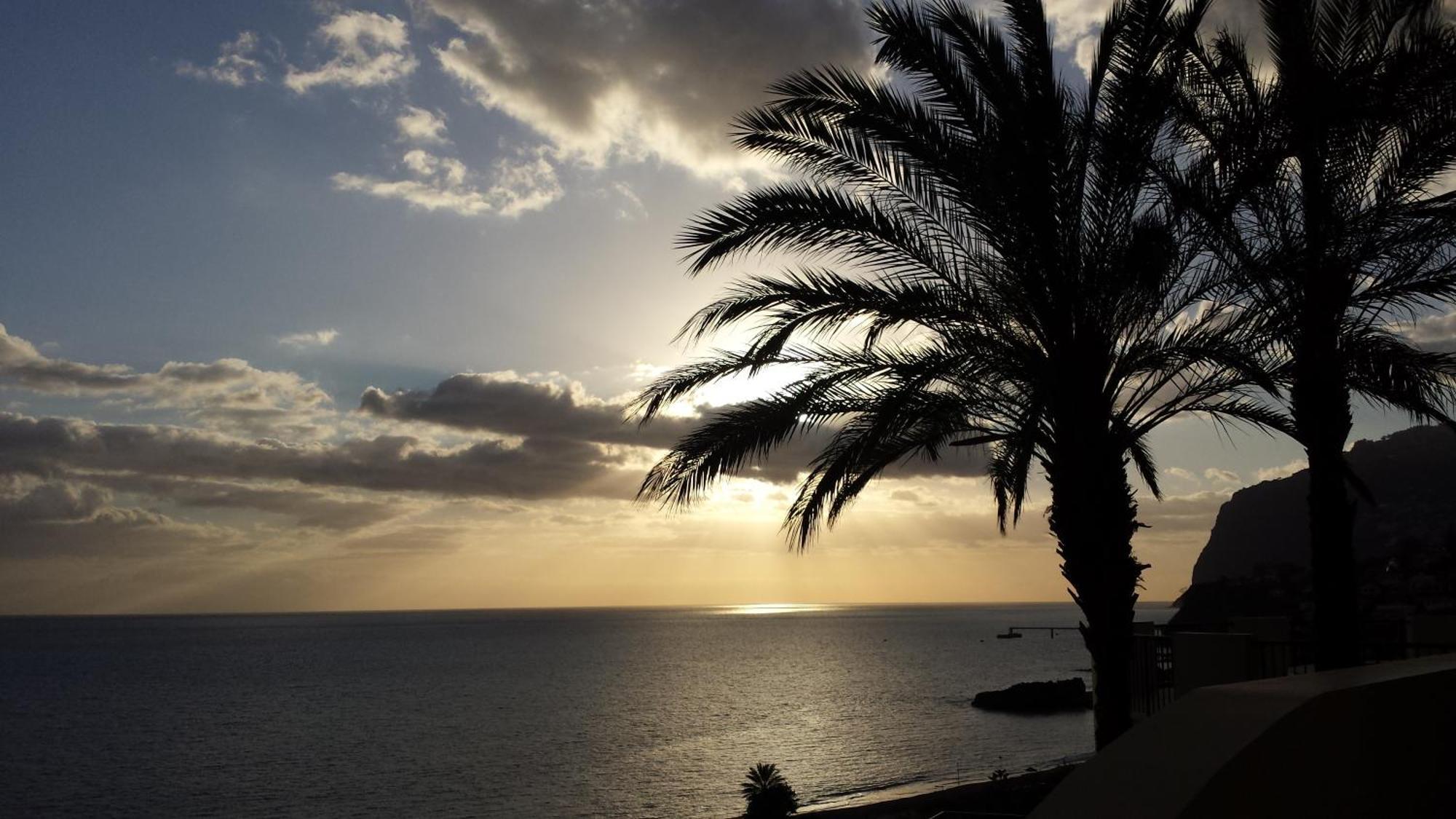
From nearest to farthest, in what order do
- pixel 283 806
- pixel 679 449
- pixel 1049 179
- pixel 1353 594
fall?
pixel 1049 179, pixel 1353 594, pixel 679 449, pixel 283 806

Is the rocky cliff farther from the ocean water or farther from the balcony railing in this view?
the balcony railing

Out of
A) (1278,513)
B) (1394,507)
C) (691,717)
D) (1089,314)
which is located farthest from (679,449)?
(1278,513)

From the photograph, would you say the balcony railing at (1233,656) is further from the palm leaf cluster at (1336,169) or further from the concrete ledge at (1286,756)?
the concrete ledge at (1286,756)

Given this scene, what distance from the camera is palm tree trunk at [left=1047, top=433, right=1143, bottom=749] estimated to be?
31.5ft

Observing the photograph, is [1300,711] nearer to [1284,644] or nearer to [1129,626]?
[1129,626]

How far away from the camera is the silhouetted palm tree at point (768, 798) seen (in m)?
22.9

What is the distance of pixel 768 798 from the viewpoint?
2325 cm

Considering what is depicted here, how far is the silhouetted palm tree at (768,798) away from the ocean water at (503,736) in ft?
29.6

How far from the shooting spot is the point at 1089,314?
9609 millimetres

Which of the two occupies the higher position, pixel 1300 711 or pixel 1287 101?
pixel 1287 101

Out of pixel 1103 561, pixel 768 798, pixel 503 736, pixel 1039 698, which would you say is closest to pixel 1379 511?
pixel 1039 698

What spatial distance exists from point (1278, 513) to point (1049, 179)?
682 ft

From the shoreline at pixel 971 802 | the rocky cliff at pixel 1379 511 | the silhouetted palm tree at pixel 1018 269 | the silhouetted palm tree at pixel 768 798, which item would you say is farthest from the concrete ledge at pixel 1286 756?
the rocky cliff at pixel 1379 511

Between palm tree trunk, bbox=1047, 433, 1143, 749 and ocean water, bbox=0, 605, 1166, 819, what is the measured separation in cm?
2465
